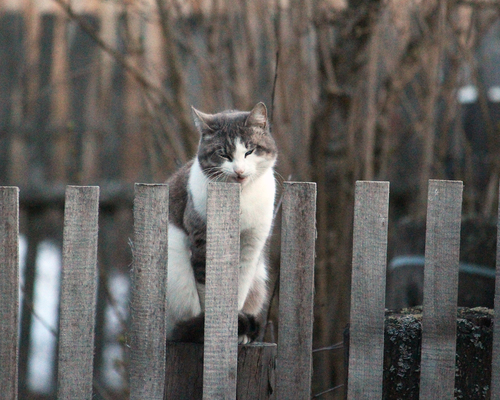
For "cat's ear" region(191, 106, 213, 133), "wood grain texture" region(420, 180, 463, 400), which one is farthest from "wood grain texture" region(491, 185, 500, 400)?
"cat's ear" region(191, 106, 213, 133)

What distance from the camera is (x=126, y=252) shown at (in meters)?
5.34

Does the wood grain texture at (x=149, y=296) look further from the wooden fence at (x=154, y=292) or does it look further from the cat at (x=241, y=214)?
the cat at (x=241, y=214)

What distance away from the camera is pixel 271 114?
279cm

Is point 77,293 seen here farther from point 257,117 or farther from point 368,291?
point 257,117

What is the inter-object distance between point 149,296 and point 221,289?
24 cm

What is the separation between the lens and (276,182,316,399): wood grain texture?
6.54ft

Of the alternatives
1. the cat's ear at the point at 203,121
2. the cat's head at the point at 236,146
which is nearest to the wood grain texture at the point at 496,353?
the cat's head at the point at 236,146

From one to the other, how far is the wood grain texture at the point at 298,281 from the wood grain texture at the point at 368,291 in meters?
0.14

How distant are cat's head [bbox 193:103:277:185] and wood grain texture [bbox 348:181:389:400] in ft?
2.21

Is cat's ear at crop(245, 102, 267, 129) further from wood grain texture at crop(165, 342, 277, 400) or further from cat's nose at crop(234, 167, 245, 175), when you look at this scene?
wood grain texture at crop(165, 342, 277, 400)

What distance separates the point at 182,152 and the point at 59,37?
6.14 feet

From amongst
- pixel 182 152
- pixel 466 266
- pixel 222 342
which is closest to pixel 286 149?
pixel 182 152

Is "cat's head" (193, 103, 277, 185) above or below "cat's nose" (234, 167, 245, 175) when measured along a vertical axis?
above

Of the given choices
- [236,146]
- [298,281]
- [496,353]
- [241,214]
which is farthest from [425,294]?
[236,146]
